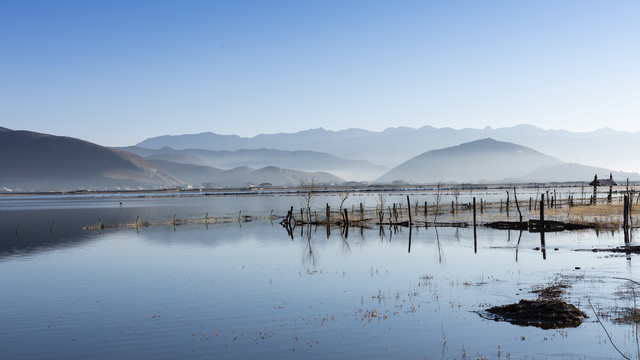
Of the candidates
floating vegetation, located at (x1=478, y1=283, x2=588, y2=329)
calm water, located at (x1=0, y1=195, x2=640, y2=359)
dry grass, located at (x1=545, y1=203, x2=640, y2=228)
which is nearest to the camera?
calm water, located at (x1=0, y1=195, x2=640, y2=359)

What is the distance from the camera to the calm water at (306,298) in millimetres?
17219

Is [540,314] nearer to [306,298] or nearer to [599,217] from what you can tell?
[306,298]

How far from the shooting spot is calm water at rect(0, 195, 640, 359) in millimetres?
17219

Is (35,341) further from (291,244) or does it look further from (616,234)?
(616,234)

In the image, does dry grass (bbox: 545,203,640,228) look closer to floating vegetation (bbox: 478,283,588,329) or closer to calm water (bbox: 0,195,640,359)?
calm water (bbox: 0,195,640,359)

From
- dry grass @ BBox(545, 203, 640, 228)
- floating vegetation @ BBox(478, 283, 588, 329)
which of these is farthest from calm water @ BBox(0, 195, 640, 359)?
dry grass @ BBox(545, 203, 640, 228)

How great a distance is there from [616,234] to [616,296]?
26832 millimetres

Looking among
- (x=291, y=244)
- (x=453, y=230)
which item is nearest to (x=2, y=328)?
(x=291, y=244)

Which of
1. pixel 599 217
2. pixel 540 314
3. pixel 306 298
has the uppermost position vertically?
pixel 599 217

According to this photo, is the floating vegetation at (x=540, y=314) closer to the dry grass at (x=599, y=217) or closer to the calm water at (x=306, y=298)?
the calm water at (x=306, y=298)

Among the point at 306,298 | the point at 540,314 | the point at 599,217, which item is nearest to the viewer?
the point at 540,314

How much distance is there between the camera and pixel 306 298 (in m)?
24.6

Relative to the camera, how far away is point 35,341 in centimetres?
1866

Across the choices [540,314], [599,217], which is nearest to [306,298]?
[540,314]
